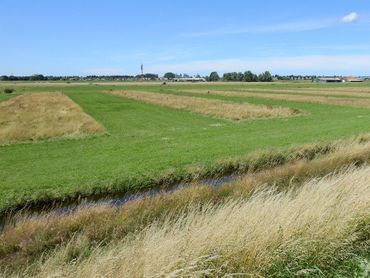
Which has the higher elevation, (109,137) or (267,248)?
(267,248)

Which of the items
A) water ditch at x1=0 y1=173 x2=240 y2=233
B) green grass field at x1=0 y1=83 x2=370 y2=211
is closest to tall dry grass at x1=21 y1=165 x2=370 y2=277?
water ditch at x1=0 y1=173 x2=240 y2=233

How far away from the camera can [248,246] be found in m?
5.06

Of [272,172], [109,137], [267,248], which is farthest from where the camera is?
[109,137]

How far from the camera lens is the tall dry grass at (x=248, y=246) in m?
4.63

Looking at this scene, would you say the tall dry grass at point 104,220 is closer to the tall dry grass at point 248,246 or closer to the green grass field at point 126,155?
the tall dry grass at point 248,246

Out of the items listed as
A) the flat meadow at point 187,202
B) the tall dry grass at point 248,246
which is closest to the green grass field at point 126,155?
the flat meadow at point 187,202

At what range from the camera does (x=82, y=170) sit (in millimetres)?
15891

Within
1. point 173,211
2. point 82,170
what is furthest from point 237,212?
point 82,170

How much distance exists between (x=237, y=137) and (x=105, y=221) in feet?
48.3

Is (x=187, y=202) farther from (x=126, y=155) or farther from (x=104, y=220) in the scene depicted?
(x=126, y=155)

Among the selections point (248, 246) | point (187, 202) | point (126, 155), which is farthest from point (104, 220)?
point (126, 155)

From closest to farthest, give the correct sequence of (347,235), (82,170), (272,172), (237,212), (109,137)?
(347,235) < (237,212) < (272,172) < (82,170) < (109,137)

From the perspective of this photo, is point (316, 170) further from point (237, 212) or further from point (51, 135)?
point (51, 135)

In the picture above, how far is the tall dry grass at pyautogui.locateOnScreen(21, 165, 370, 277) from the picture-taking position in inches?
182
